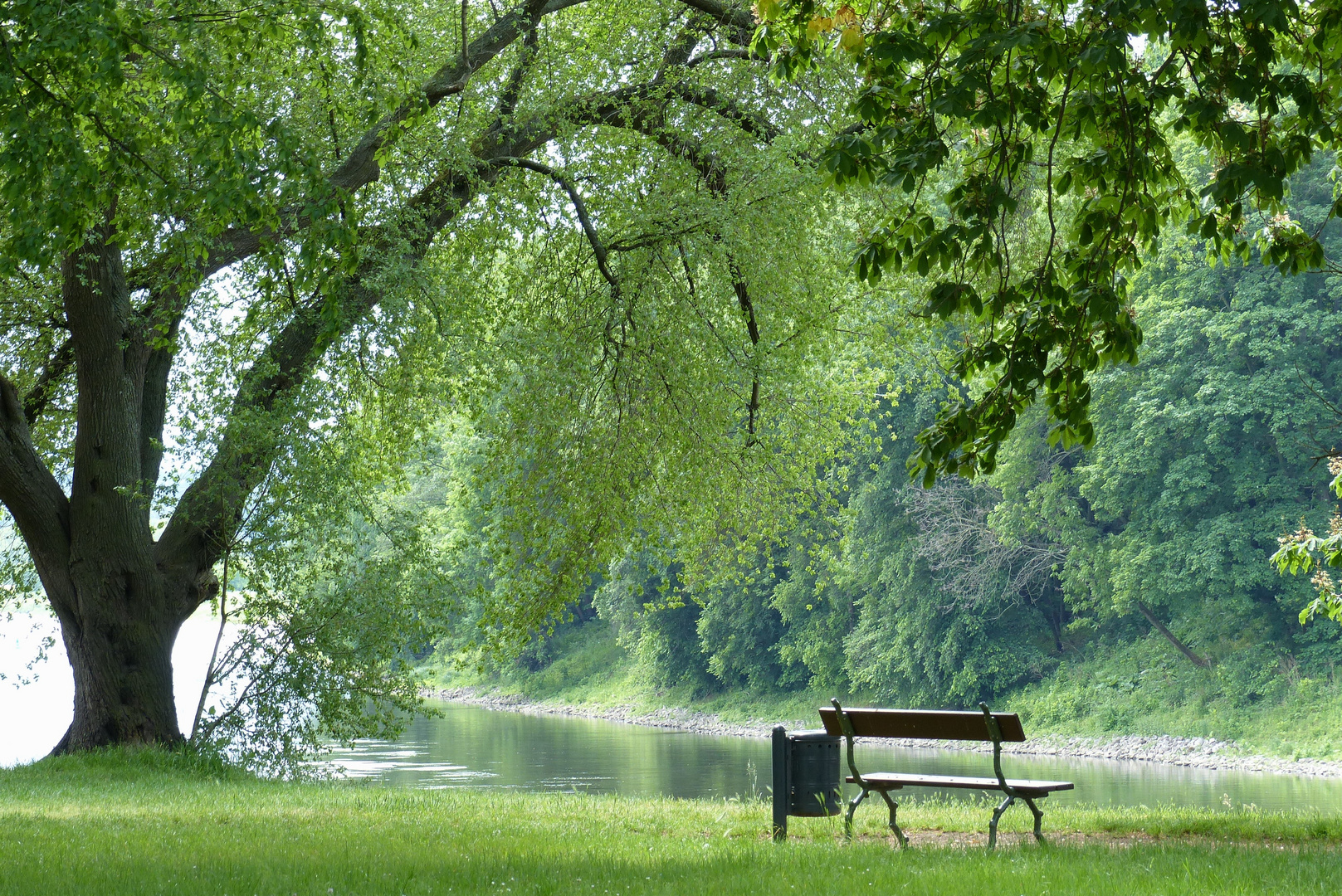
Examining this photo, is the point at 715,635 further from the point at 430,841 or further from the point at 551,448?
the point at 430,841

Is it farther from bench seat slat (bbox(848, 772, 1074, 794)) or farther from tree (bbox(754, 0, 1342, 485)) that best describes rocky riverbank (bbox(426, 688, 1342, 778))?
tree (bbox(754, 0, 1342, 485))

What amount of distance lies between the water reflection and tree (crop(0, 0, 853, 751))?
772 centimetres

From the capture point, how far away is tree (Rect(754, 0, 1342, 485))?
17.0 feet

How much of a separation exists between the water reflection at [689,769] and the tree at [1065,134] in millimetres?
13652

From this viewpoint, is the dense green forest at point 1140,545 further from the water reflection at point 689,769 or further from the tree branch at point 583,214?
the tree branch at point 583,214

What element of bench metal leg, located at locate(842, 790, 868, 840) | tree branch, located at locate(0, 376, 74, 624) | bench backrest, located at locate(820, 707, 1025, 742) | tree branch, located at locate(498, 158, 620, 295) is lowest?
bench metal leg, located at locate(842, 790, 868, 840)

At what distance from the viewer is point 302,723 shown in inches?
533

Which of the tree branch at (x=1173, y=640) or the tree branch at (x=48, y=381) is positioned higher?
A: the tree branch at (x=48, y=381)

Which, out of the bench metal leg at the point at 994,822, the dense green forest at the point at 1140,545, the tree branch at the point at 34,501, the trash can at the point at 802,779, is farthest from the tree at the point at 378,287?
the dense green forest at the point at 1140,545

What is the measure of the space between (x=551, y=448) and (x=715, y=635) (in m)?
31.8

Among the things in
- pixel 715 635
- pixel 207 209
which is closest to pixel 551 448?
pixel 207 209

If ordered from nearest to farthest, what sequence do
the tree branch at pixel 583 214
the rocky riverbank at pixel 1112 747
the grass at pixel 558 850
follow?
the grass at pixel 558 850
the tree branch at pixel 583 214
the rocky riverbank at pixel 1112 747

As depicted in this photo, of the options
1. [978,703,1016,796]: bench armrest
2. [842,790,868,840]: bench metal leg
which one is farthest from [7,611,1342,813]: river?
[978,703,1016,796]: bench armrest

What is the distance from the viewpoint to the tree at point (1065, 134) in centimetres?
518
